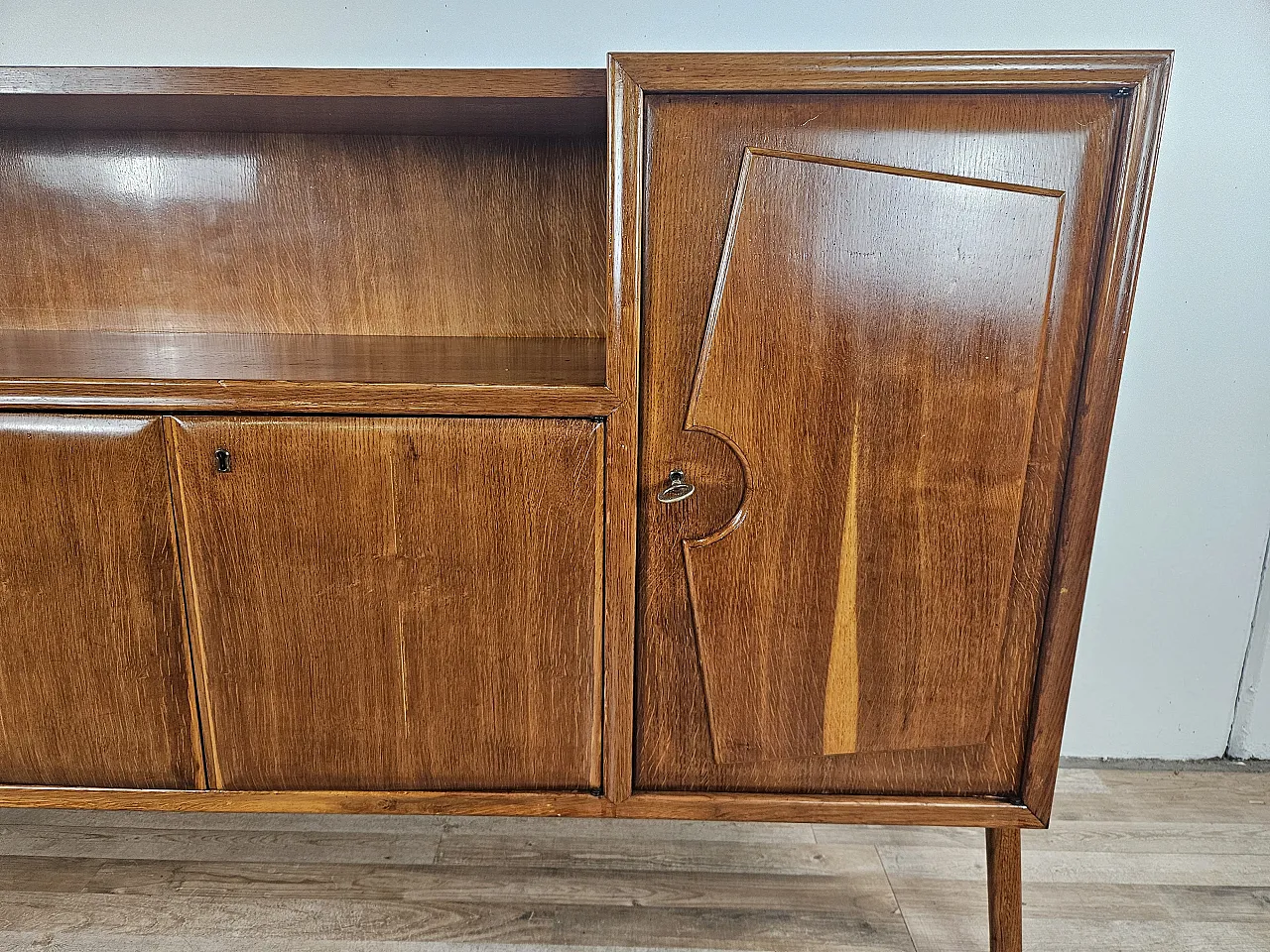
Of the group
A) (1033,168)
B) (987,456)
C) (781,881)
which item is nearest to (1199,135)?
(1033,168)

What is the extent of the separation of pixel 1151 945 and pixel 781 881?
47cm

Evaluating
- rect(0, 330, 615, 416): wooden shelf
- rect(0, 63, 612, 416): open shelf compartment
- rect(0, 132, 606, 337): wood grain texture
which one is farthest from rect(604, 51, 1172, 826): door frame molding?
rect(0, 132, 606, 337): wood grain texture

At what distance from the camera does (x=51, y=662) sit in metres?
0.99

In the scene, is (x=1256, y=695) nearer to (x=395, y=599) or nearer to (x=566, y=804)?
(x=566, y=804)

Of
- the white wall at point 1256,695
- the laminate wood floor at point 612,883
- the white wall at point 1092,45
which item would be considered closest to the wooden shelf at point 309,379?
the white wall at point 1092,45

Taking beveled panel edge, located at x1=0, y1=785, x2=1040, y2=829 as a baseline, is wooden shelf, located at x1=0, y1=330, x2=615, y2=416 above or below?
above

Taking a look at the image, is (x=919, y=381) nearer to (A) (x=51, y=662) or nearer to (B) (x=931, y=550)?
(B) (x=931, y=550)

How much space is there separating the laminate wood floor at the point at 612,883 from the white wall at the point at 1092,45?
24.0 inches

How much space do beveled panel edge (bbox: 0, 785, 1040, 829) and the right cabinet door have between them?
20mm

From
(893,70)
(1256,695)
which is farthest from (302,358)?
(1256,695)

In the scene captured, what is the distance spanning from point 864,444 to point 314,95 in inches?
27.5

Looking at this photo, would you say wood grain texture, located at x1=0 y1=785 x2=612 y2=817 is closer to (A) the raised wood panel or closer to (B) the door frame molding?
(B) the door frame molding

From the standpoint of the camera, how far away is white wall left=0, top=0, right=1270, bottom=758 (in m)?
1.24

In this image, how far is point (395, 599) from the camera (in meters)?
0.96
